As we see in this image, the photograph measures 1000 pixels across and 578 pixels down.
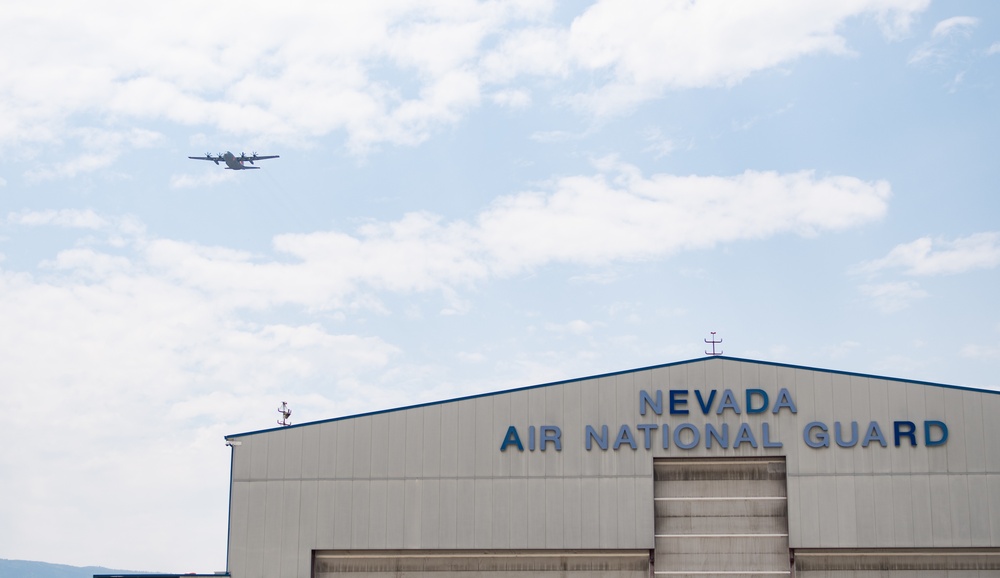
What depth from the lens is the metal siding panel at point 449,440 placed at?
4628 cm

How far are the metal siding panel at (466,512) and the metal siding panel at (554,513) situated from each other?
2837mm

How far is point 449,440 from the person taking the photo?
153 feet

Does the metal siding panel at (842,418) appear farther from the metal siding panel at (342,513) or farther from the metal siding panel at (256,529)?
the metal siding panel at (256,529)

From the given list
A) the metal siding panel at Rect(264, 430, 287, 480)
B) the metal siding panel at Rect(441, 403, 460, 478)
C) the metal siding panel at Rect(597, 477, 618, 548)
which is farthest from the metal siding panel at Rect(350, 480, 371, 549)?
the metal siding panel at Rect(597, 477, 618, 548)

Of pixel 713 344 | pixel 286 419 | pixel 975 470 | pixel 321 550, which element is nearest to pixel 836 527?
pixel 975 470

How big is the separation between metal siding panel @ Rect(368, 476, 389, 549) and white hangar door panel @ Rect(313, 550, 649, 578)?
21.3 inches

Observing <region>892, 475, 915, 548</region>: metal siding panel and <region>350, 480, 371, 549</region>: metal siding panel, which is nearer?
<region>892, 475, 915, 548</region>: metal siding panel

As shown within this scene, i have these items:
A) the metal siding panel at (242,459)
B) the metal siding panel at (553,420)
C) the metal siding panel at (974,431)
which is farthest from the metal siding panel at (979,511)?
the metal siding panel at (242,459)

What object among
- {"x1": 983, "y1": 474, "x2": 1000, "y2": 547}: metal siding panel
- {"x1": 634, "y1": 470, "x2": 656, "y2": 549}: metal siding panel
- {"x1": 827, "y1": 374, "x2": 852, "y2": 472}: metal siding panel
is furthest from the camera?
{"x1": 634, "y1": 470, "x2": 656, "y2": 549}: metal siding panel

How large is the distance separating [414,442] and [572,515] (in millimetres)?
6826

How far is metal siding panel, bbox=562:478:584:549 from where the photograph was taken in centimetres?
4525

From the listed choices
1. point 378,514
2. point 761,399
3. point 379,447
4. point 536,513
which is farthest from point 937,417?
point 378,514

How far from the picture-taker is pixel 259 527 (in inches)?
1826

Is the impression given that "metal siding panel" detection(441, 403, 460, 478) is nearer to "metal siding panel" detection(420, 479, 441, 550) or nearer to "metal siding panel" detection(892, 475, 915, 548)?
"metal siding panel" detection(420, 479, 441, 550)
